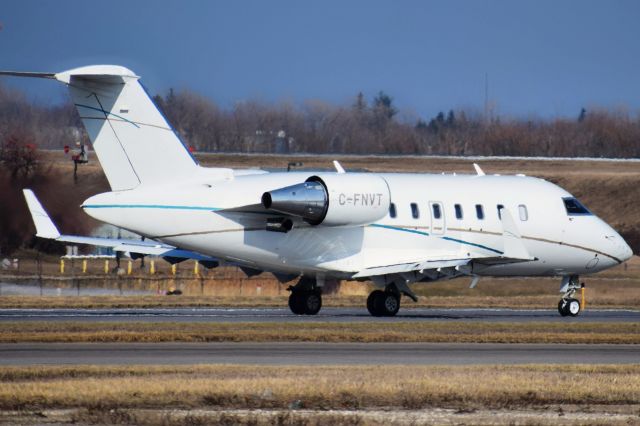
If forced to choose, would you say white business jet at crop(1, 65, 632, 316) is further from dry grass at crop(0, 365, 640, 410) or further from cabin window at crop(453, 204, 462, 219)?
dry grass at crop(0, 365, 640, 410)

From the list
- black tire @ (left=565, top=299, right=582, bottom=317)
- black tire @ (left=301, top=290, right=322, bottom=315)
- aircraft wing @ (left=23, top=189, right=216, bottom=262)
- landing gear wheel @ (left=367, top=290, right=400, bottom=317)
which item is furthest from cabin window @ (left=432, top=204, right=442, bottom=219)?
aircraft wing @ (left=23, top=189, right=216, bottom=262)

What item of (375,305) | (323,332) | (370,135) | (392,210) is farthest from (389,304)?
(370,135)

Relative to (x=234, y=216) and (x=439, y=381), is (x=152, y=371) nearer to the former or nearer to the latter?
(x=439, y=381)

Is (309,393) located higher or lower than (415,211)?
lower

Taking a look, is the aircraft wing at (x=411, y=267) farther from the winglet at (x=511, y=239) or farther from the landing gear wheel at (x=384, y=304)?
the winglet at (x=511, y=239)

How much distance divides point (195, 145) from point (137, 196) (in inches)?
3396

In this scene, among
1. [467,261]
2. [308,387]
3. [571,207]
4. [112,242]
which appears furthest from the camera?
[571,207]

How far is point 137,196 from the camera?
110 ft

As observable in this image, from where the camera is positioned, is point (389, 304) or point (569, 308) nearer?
point (389, 304)

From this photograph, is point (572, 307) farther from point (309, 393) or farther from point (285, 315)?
point (309, 393)

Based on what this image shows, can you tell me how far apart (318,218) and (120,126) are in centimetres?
589

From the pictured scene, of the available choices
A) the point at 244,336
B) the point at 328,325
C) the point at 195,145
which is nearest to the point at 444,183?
the point at 328,325

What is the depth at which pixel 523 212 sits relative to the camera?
3919 cm

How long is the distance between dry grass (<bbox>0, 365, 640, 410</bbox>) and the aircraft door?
15.4 metres
